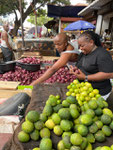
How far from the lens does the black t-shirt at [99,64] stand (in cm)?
212

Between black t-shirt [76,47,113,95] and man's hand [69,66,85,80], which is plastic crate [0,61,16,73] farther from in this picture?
black t-shirt [76,47,113,95]

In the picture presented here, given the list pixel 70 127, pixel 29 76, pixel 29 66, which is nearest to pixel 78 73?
pixel 70 127

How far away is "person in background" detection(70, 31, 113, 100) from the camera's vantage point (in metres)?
2.13

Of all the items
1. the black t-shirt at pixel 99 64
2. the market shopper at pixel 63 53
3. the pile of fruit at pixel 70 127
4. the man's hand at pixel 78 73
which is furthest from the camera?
the market shopper at pixel 63 53

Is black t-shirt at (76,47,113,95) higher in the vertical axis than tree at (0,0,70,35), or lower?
lower

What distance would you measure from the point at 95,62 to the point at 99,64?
88 millimetres

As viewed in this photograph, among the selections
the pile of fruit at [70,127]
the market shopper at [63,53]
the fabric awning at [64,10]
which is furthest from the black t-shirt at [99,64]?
the fabric awning at [64,10]

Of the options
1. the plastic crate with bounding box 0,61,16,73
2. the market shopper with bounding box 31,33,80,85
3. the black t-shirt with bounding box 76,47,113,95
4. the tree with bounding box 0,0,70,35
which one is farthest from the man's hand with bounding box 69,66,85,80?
the tree with bounding box 0,0,70,35

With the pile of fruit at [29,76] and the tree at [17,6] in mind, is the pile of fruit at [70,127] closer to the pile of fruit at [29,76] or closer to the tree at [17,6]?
the pile of fruit at [29,76]

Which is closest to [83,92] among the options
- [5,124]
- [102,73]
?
[102,73]

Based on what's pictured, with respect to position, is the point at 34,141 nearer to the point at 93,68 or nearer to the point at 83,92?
the point at 83,92

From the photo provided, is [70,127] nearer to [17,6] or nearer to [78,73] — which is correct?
[78,73]

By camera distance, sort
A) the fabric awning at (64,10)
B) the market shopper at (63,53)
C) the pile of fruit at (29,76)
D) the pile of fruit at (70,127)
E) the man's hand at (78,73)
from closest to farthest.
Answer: the pile of fruit at (70,127) < the man's hand at (78,73) < the market shopper at (63,53) < the pile of fruit at (29,76) < the fabric awning at (64,10)

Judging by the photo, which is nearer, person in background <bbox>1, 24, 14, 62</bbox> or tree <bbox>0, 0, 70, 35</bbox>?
person in background <bbox>1, 24, 14, 62</bbox>
